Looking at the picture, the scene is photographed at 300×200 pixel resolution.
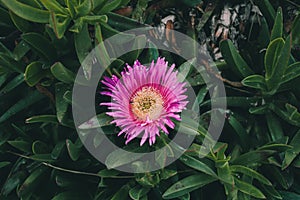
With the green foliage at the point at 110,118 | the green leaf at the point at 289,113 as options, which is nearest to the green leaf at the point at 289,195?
the green foliage at the point at 110,118

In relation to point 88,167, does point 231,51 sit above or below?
above

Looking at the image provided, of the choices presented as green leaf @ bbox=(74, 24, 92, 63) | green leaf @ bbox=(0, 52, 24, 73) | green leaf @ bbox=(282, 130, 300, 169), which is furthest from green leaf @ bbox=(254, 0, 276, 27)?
green leaf @ bbox=(0, 52, 24, 73)

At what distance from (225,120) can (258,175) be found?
0.37 feet

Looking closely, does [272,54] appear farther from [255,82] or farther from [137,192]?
[137,192]

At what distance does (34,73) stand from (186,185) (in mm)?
278

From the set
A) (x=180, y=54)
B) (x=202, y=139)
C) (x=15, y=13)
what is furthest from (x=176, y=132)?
(x=15, y=13)

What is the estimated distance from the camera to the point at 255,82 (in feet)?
2.62

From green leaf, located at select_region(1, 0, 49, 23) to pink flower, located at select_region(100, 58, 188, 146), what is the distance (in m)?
0.12

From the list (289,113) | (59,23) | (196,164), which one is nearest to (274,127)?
(289,113)

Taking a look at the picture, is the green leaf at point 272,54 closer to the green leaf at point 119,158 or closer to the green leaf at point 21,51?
the green leaf at point 119,158

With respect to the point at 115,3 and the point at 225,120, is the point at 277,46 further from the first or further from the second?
the point at 115,3

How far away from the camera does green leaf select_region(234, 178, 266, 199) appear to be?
2.44 ft

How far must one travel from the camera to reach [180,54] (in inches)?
33.1

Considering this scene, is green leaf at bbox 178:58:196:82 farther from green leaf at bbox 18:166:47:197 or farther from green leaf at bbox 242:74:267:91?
green leaf at bbox 18:166:47:197
